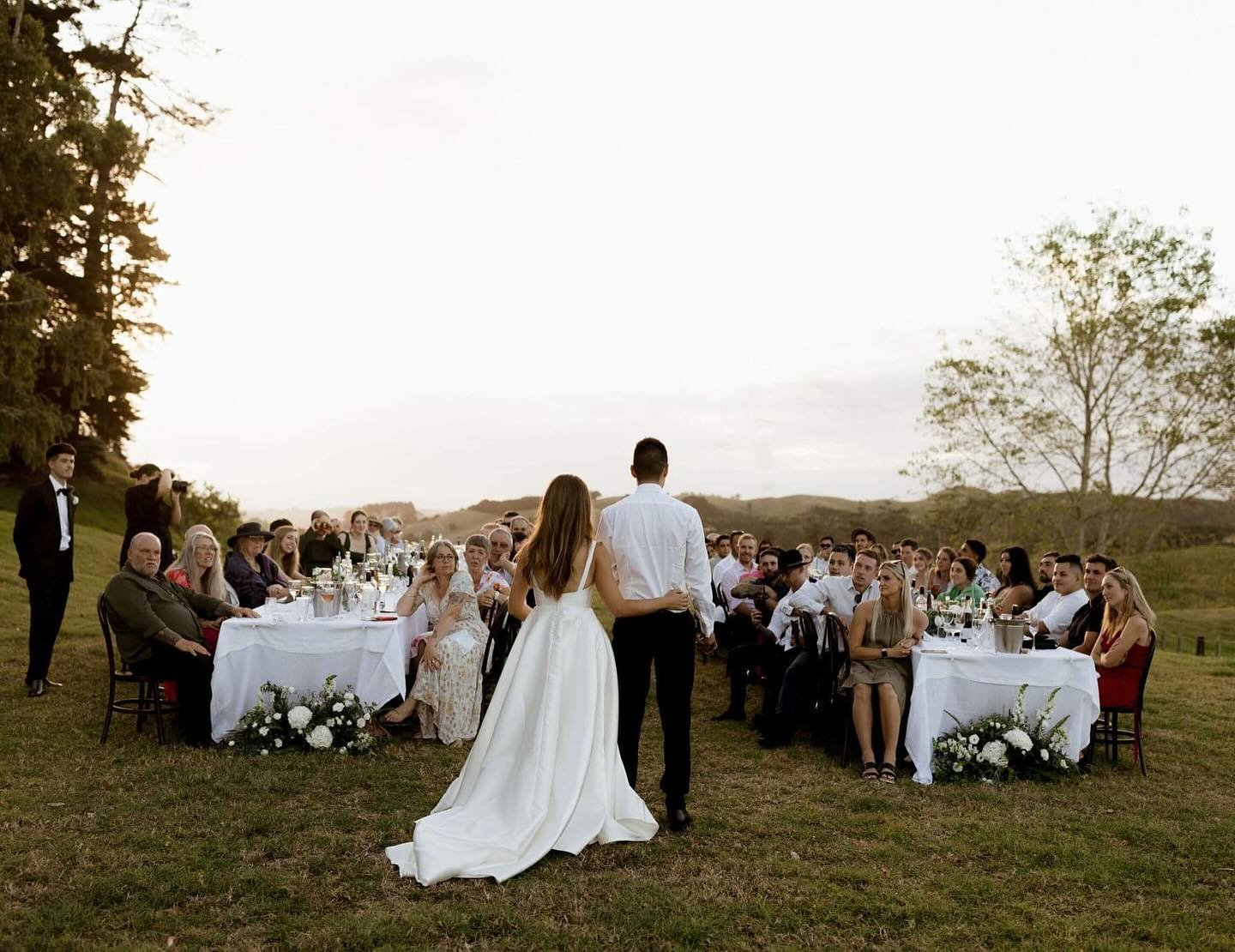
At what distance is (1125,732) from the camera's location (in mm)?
7527

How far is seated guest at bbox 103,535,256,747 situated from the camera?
21.6ft

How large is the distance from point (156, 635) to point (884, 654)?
189 inches

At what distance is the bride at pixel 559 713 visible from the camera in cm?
476

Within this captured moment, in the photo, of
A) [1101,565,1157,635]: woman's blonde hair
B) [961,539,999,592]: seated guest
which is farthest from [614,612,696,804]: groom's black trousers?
[961,539,999,592]: seated guest

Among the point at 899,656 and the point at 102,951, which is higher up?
the point at 899,656

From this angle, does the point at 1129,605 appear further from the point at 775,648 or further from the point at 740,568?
the point at 740,568

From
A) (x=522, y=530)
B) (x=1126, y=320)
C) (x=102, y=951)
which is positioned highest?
(x=1126, y=320)

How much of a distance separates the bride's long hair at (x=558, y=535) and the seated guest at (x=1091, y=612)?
4.47m

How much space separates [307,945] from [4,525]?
1792cm

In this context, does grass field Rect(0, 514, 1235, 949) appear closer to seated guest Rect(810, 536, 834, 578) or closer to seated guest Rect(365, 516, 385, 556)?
seated guest Rect(810, 536, 834, 578)

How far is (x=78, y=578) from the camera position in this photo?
648 inches

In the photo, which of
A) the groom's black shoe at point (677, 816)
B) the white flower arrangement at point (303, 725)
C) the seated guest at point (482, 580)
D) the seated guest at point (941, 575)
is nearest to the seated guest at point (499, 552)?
the seated guest at point (482, 580)

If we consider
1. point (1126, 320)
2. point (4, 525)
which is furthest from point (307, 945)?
point (1126, 320)

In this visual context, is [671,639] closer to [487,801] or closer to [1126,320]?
[487,801]
